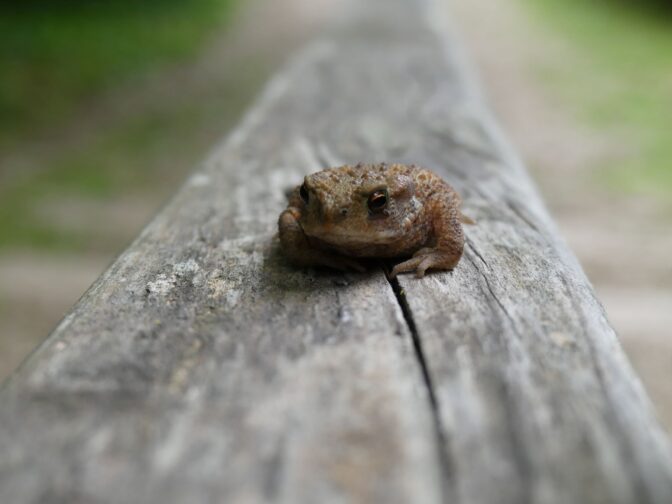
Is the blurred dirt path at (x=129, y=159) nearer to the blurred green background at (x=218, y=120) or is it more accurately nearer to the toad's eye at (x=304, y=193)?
the blurred green background at (x=218, y=120)

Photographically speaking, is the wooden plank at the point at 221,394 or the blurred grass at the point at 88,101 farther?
the blurred grass at the point at 88,101

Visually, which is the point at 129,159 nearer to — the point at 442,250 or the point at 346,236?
the point at 346,236

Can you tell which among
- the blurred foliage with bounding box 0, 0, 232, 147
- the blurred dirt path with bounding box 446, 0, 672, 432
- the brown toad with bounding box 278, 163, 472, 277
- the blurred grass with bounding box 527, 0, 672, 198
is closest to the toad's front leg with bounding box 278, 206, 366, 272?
the brown toad with bounding box 278, 163, 472, 277

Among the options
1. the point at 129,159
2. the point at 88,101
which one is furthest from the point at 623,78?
the point at 88,101

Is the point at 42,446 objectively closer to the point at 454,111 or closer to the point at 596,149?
the point at 454,111

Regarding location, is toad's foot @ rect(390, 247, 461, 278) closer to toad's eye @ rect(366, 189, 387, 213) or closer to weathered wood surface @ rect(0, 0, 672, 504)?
weathered wood surface @ rect(0, 0, 672, 504)

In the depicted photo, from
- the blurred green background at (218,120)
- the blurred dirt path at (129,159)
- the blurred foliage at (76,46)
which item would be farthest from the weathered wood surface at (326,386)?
the blurred foliage at (76,46)

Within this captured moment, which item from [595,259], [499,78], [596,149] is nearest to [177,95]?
[499,78]
